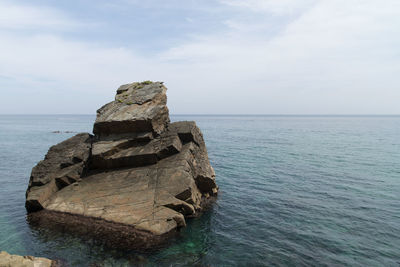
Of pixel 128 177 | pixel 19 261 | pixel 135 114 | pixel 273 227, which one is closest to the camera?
pixel 19 261

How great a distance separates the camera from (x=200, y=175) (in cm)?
2316

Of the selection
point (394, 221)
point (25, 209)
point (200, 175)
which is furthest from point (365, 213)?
point (25, 209)

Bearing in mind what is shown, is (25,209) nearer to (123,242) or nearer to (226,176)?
(123,242)

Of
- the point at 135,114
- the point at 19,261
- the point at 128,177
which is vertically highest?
the point at 135,114

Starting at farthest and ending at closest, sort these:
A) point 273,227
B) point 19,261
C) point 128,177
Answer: point 128,177
point 273,227
point 19,261

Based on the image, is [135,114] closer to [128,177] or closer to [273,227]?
[128,177]

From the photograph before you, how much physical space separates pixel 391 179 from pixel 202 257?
2754cm

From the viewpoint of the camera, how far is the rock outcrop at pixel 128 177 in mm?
16731

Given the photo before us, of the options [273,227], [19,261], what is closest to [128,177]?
[19,261]

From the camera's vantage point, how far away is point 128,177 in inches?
846

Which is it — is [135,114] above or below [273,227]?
above

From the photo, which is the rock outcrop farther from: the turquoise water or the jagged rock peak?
the turquoise water

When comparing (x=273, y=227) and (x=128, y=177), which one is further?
(x=128, y=177)

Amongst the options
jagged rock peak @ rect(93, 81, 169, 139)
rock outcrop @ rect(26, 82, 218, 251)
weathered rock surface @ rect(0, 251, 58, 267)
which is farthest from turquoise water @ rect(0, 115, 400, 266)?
jagged rock peak @ rect(93, 81, 169, 139)
